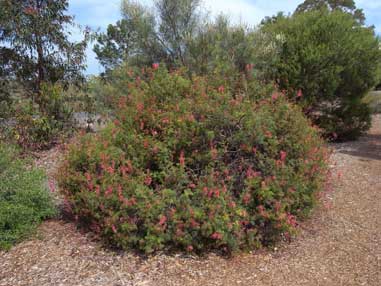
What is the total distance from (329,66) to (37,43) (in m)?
6.08

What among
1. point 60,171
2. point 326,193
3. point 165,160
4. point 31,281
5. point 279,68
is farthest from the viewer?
point 279,68

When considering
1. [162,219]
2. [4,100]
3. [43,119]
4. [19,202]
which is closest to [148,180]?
[162,219]

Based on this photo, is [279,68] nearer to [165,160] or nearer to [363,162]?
[363,162]

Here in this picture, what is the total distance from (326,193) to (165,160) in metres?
2.63

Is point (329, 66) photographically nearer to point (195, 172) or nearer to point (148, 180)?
point (195, 172)

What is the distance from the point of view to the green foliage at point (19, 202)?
4.00 m

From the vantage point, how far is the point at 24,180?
172 inches

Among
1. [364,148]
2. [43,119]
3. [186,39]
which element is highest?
[186,39]

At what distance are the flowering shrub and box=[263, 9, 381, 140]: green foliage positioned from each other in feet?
14.7

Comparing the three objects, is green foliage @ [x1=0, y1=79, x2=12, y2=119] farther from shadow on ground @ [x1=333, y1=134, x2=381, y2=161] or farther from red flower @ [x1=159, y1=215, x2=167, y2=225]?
shadow on ground @ [x1=333, y1=134, x2=381, y2=161]

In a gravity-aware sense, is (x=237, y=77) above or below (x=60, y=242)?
above

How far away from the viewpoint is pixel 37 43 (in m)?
8.69

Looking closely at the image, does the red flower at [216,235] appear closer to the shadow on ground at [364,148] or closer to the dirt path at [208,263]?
the dirt path at [208,263]

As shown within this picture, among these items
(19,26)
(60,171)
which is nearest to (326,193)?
(60,171)
